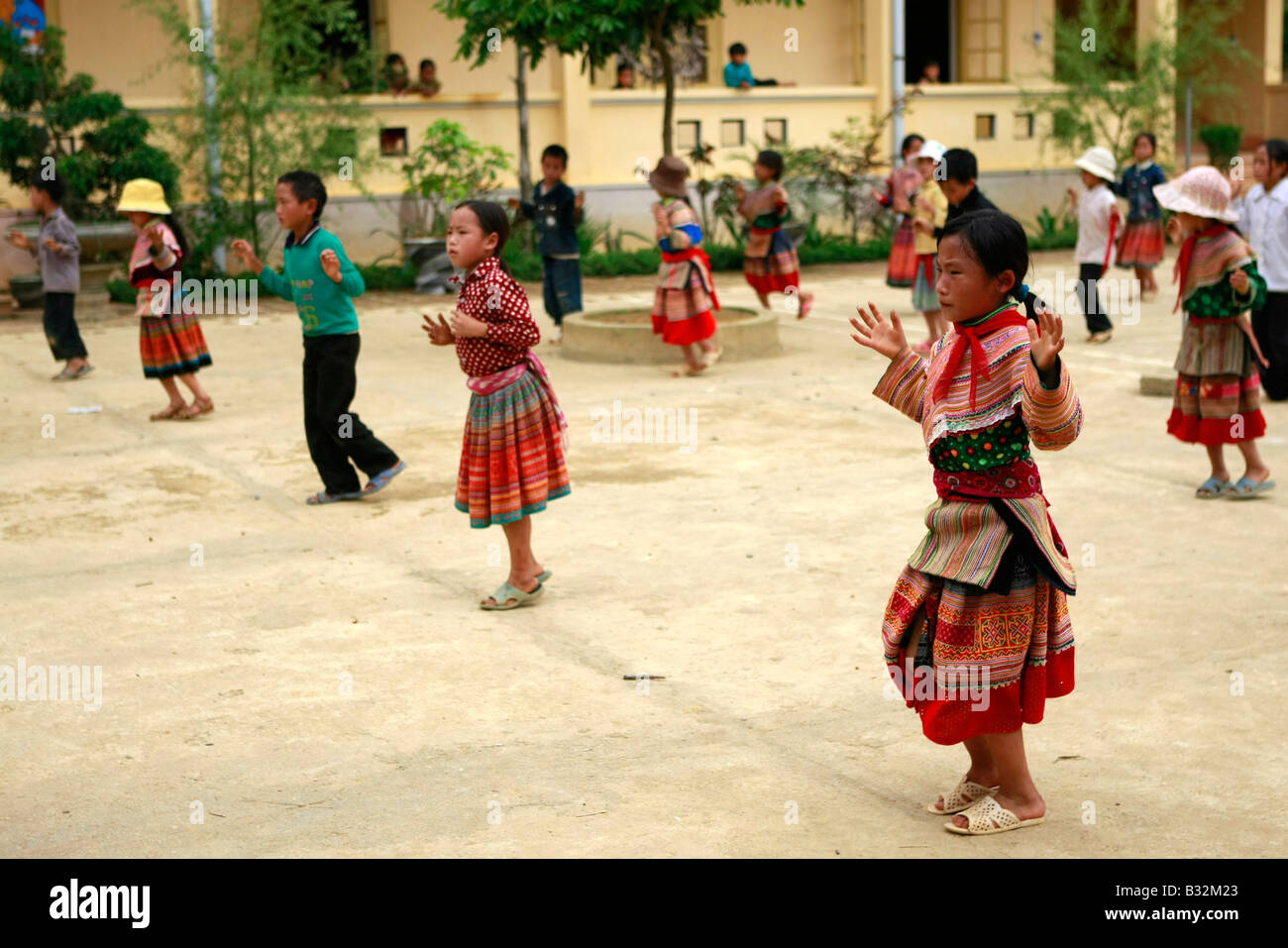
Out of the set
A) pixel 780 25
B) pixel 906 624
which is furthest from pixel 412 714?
pixel 780 25

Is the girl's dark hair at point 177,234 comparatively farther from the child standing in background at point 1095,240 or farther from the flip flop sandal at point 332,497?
the child standing in background at point 1095,240

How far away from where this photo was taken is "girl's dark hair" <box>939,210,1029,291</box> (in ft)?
11.8

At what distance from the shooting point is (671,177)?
10.9m

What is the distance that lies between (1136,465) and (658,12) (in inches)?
226

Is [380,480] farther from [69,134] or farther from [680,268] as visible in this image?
[69,134]

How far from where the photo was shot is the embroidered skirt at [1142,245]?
15312mm

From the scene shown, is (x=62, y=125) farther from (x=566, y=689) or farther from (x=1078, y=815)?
(x=1078, y=815)

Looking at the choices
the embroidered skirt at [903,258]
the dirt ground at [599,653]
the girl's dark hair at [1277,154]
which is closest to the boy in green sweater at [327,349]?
the dirt ground at [599,653]

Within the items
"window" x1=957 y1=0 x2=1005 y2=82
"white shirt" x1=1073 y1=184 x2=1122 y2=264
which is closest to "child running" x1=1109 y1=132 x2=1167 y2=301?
"white shirt" x1=1073 y1=184 x2=1122 y2=264

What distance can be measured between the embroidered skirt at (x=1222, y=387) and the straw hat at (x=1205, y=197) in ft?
1.68

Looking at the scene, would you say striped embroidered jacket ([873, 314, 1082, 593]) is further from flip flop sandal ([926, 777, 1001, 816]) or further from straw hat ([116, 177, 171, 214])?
straw hat ([116, 177, 171, 214])

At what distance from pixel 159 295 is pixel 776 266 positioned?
5627 millimetres

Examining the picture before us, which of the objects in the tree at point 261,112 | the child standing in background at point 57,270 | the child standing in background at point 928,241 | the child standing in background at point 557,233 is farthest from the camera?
the tree at point 261,112
